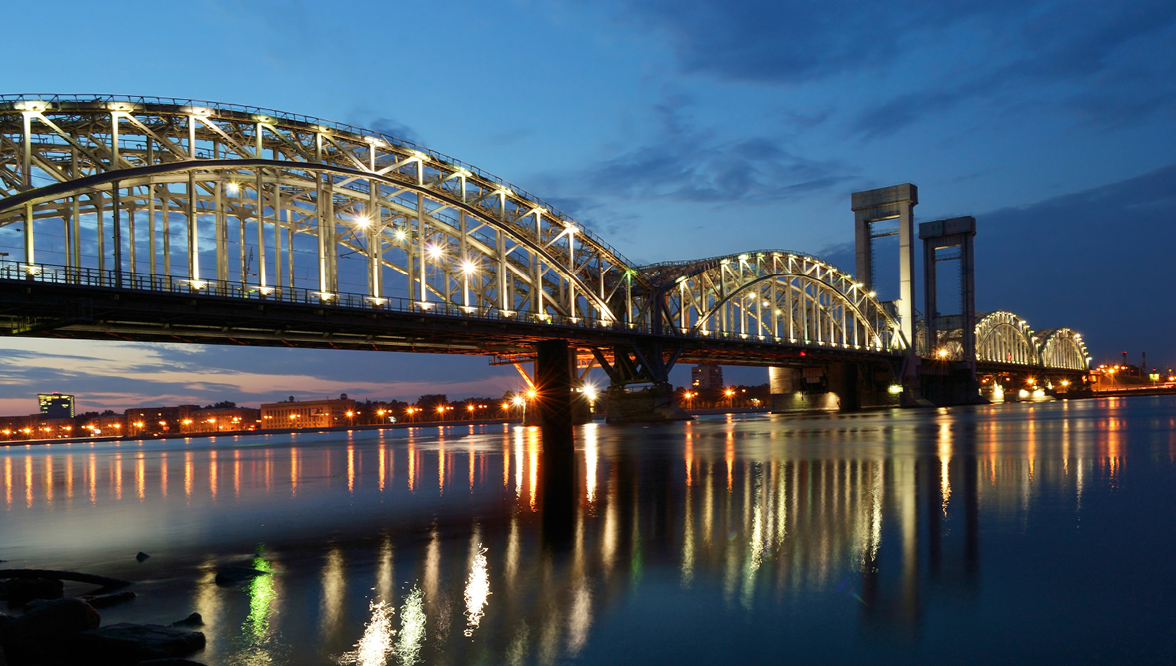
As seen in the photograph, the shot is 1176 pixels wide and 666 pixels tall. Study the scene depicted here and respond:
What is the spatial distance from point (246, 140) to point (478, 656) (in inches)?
1998

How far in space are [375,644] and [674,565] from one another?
17.0 feet

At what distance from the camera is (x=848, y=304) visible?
426ft

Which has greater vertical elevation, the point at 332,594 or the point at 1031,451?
the point at 332,594

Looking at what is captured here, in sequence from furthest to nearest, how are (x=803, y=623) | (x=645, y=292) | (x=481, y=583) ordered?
(x=645, y=292) → (x=481, y=583) → (x=803, y=623)

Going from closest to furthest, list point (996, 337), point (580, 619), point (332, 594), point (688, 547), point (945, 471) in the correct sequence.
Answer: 1. point (580, 619)
2. point (332, 594)
3. point (688, 547)
4. point (945, 471)
5. point (996, 337)

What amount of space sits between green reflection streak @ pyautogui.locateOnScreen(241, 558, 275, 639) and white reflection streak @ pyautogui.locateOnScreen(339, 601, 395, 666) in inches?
54.1

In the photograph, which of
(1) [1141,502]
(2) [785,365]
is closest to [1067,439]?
(1) [1141,502]

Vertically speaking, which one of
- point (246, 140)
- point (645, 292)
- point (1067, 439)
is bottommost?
point (1067, 439)

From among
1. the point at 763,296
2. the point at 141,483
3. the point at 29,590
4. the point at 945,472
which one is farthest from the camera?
the point at 763,296

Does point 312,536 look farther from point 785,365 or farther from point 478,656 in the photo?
point 785,365

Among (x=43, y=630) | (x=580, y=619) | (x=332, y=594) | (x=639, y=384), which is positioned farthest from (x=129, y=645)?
(x=639, y=384)

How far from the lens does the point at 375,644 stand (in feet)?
31.3

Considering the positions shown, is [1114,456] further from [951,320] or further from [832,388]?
[951,320]

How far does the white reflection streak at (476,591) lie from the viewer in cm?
1038
